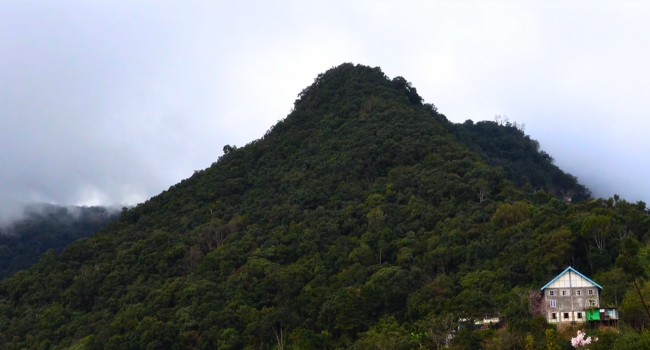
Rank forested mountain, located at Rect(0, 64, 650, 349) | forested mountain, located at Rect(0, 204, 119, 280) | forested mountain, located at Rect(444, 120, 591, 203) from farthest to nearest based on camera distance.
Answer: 1. forested mountain, located at Rect(0, 204, 119, 280)
2. forested mountain, located at Rect(444, 120, 591, 203)
3. forested mountain, located at Rect(0, 64, 650, 349)

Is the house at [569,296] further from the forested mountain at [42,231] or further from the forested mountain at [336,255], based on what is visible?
the forested mountain at [42,231]

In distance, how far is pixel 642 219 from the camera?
39.0 meters

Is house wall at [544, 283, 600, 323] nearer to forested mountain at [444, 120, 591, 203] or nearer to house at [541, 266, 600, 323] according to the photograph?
house at [541, 266, 600, 323]

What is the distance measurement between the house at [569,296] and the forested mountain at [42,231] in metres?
66.7

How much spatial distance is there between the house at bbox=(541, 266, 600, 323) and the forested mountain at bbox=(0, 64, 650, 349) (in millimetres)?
872

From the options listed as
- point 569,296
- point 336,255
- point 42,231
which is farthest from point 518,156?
point 42,231

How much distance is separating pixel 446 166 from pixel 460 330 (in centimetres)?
2350

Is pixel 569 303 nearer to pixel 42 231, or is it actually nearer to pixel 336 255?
pixel 336 255

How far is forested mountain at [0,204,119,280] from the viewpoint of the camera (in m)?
85.0

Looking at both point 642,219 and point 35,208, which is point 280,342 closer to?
point 642,219

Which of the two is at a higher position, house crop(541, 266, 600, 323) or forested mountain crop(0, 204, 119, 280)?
forested mountain crop(0, 204, 119, 280)

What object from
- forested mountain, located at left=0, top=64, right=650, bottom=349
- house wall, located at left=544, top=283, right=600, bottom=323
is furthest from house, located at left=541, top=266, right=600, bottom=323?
forested mountain, located at left=0, top=64, right=650, bottom=349

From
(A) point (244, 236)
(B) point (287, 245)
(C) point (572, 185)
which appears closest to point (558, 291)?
(B) point (287, 245)

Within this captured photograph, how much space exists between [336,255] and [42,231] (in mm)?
62914
